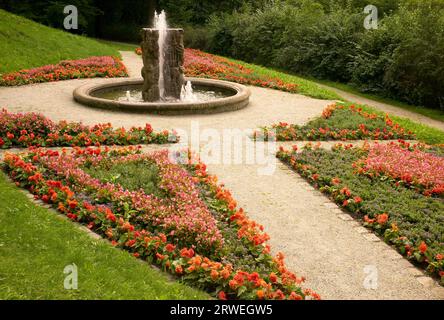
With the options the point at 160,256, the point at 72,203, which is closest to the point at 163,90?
the point at 72,203

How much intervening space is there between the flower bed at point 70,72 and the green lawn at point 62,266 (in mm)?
11326

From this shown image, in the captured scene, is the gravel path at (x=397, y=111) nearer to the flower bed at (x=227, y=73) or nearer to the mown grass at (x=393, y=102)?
the mown grass at (x=393, y=102)

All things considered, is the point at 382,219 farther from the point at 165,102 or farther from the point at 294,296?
the point at 165,102

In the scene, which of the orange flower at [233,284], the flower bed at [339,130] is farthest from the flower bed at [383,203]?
the orange flower at [233,284]

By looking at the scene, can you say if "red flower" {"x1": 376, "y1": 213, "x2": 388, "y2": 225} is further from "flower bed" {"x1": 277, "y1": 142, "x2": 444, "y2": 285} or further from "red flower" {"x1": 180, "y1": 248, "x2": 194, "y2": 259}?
"red flower" {"x1": 180, "y1": 248, "x2": 194, "y2": 259}

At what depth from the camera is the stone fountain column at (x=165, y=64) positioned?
519 inches

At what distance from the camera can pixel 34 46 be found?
67.5 feet

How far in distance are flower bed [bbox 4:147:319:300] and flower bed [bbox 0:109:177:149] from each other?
3.52 ft

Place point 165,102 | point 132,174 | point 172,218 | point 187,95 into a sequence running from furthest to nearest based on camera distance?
point 187,95, point 165,102, point 132,174, point 172,218

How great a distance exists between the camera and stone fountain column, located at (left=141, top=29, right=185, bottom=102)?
1318 centimetres

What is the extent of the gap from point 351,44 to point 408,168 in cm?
1378

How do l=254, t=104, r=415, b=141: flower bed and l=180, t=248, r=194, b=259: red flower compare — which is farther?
l=254, t=104, r=415, b=141: flower bed

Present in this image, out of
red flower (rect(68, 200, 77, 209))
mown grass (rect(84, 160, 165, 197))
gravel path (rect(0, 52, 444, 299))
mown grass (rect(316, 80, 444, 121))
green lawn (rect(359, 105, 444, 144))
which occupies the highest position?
mown grass (rect(316, 80, 444, 121))

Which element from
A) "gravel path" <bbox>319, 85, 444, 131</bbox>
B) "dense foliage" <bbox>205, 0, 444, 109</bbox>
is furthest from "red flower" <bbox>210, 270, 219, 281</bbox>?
"dense foliage" <bbox>205, 0, 444, 109</bbox>
